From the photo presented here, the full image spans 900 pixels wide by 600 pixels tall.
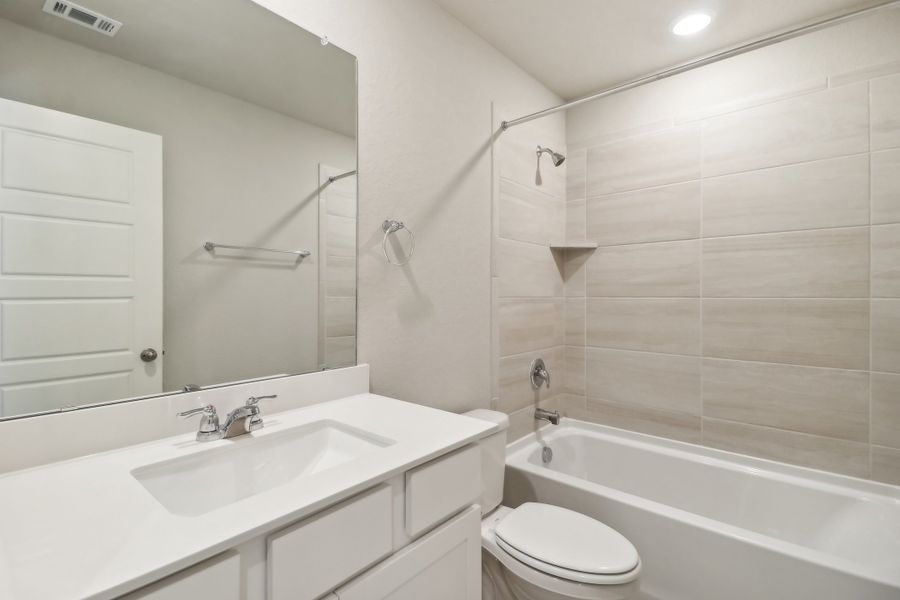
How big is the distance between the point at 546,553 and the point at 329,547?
85 centimetres

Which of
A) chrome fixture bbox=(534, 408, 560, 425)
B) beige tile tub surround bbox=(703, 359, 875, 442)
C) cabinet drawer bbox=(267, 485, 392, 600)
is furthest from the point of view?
chrome fixture bbox=(534, 408, 560, 425)

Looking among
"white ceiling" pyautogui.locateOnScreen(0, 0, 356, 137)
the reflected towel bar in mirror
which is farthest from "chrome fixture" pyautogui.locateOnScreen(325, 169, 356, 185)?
the reflected towel bar in mirror

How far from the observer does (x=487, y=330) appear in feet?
6.60

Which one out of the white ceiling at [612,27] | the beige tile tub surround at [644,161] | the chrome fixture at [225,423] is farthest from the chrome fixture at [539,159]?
the chrome fixture at [225,423]

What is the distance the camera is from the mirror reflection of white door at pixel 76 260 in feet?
2.75

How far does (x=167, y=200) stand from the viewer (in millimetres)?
1037

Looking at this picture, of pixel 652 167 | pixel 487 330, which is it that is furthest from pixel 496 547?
pixel 652 167

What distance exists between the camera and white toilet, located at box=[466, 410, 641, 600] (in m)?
1.22

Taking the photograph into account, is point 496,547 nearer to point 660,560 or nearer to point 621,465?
point 660,560

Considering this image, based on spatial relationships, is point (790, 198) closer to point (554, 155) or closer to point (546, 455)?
point (554, 155)

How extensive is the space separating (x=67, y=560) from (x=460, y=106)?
1850 mm

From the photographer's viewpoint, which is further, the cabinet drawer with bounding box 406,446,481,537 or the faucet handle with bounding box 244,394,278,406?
the faucet handle with bounding box 244,394,278,406

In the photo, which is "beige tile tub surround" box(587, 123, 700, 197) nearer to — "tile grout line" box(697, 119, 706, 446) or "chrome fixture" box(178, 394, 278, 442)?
"tile grout line" box(697, 119, 706, 446)

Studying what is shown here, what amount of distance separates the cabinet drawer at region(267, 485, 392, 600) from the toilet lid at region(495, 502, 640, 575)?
0.70m
